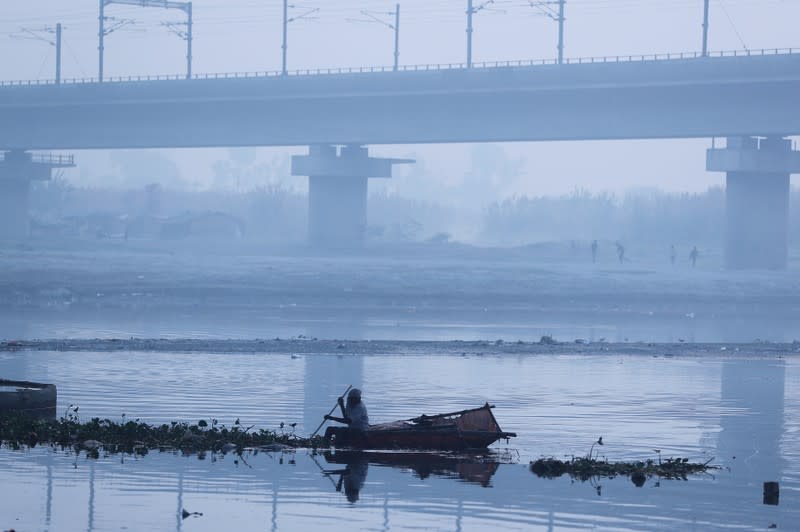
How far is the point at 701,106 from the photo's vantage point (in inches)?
2736

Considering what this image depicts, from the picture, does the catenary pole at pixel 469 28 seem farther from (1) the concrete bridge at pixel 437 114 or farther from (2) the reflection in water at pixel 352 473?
(2) the reflection in water at pixel 352 473

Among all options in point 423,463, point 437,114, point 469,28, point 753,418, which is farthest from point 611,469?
point 469,28

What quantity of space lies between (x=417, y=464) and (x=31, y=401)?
21.5 ft

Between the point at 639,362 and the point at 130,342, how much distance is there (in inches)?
514

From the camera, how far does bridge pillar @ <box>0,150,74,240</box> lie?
316 feet

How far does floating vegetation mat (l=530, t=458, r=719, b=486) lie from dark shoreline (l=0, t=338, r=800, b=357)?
18448 mm

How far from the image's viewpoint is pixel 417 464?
67.7 feet

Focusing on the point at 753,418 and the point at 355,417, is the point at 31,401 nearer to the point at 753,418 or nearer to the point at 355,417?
the point at 355,417

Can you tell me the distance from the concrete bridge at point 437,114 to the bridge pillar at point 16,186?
14.2 feet

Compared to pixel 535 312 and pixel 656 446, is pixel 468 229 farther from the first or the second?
pixel 656 446

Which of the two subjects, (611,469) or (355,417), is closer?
(611,469)

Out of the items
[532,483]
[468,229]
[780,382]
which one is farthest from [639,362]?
[468,229]

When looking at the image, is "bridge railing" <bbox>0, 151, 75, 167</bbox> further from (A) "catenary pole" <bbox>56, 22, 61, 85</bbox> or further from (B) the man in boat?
(B) the man in boat

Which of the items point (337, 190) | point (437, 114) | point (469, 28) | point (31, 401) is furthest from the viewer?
point (469, 28)
